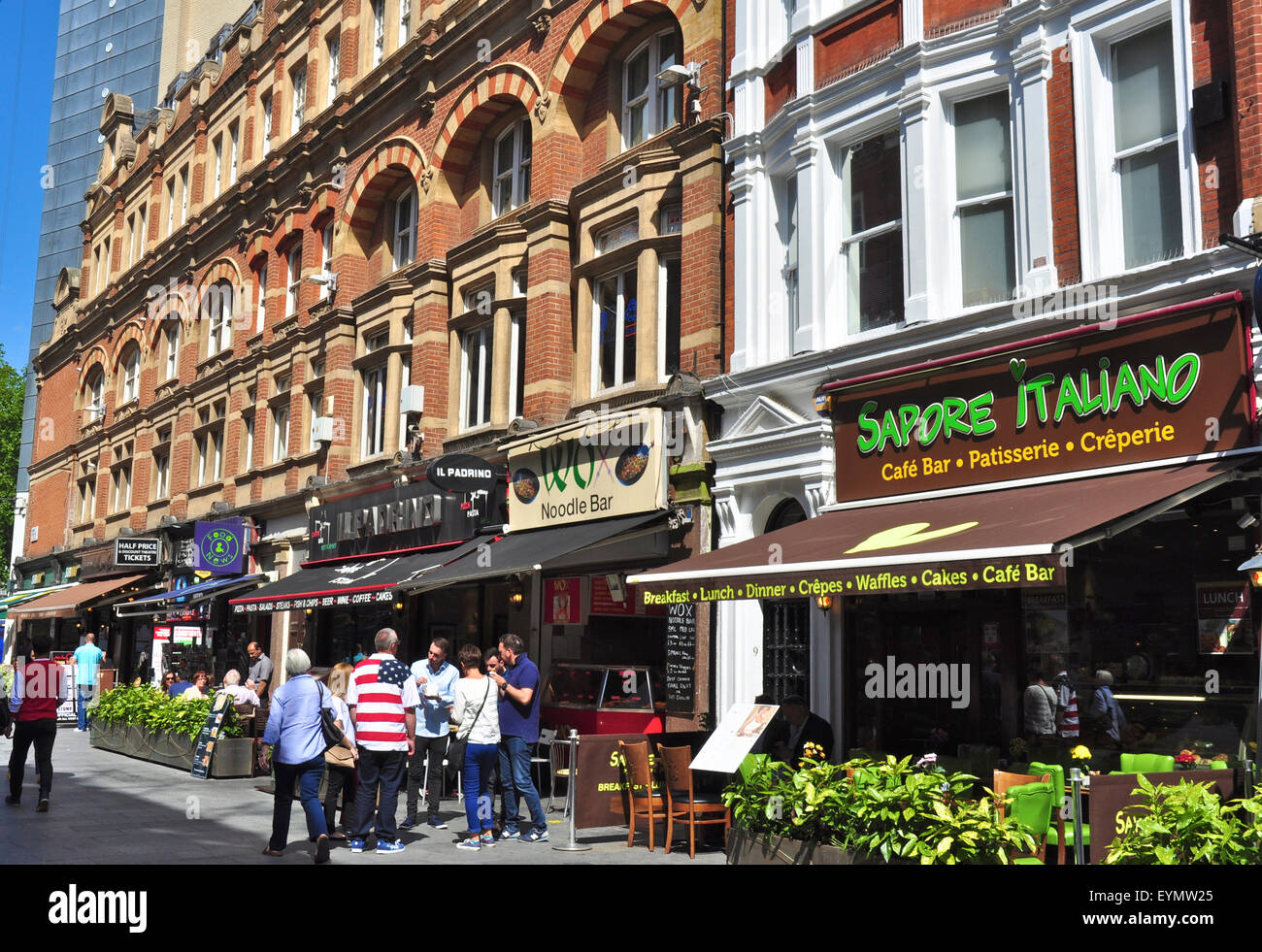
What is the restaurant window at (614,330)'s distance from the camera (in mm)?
16109

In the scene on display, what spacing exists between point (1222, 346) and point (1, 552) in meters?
52.2

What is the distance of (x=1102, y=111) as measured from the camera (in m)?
10.1

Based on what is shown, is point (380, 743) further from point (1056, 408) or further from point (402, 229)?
point (402, 229)

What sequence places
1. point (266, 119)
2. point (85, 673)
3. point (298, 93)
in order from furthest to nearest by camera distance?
point (266, 119)
point (298, 93)
point (85, 673)

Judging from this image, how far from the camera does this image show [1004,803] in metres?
7.27

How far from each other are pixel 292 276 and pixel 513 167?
28.4 ft

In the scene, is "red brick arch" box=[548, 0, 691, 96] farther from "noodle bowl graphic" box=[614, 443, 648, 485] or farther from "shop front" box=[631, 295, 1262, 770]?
"shop front" box=[631, 295, 1262, 770]

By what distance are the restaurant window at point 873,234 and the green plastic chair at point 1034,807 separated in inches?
230

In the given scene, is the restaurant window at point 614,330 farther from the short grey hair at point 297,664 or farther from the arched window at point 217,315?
the arched window at point 217,315

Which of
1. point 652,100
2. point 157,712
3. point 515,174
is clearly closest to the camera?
point 652,100

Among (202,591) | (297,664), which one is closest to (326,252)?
(202,591)

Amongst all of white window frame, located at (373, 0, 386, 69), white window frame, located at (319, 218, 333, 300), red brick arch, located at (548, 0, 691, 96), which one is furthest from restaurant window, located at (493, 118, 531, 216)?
white window frame, located at (319, 218, 333, 300)

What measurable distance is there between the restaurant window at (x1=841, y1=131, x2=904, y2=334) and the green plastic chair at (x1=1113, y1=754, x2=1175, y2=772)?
16.4 feet
